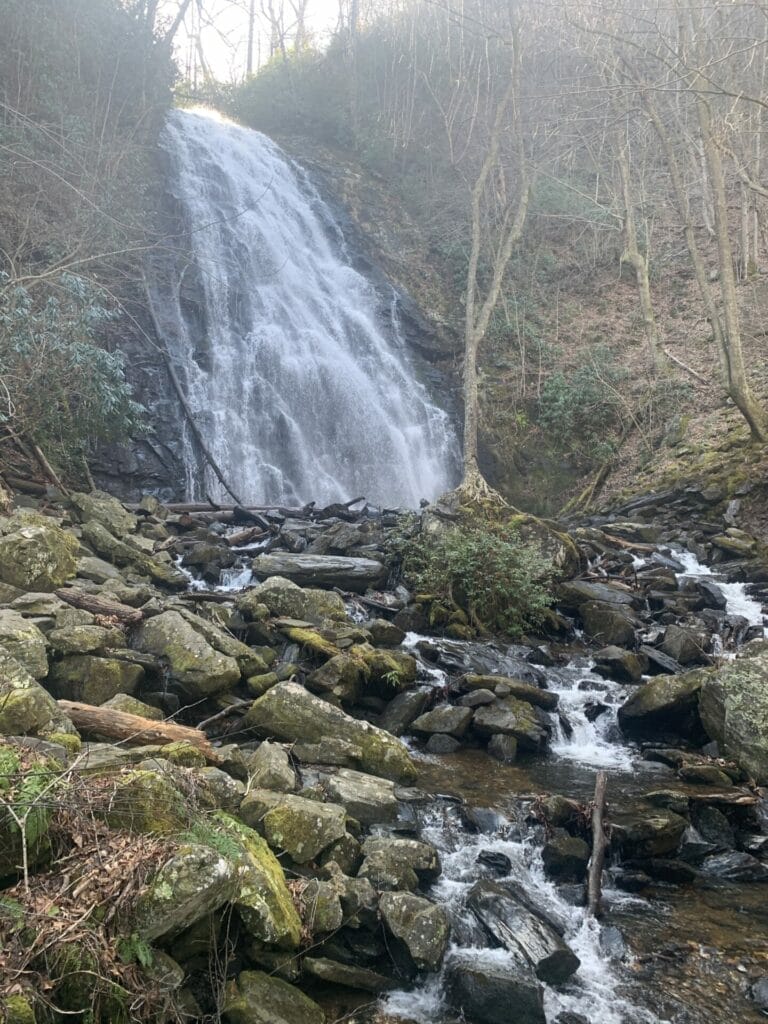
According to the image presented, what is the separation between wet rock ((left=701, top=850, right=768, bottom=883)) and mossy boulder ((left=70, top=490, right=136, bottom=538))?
26.4ft

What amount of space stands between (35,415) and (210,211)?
11.0 m

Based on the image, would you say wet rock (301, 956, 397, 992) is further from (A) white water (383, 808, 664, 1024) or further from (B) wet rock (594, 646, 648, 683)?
(B) wet rock (594, 646, 648, 683)

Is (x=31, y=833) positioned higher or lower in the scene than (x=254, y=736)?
higher

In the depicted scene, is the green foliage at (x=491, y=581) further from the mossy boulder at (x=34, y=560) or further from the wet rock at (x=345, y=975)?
the wet rock at (x=345, y=975)

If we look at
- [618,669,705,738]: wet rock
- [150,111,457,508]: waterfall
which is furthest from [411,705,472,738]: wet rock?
[150,111,457,508]: waterfall

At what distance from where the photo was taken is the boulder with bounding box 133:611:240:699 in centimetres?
600

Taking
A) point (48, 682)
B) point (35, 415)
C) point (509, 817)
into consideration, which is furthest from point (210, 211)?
point (509, 817)

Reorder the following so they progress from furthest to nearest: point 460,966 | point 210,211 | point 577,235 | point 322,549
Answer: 1. point 577,235
2. point 210,211
3. point 322,549
4. point 460,966

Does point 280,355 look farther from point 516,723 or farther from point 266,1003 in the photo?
point 266,1003

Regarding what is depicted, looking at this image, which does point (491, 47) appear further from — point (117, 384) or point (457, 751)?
point (457, 751)

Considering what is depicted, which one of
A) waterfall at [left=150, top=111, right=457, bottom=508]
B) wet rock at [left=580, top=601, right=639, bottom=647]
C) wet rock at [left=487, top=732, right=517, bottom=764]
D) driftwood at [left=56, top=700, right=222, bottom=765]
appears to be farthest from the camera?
waterfall at [left=150, top=111, right=457, bottom=508]

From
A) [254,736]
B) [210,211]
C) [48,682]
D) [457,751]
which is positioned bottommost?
[457,751]

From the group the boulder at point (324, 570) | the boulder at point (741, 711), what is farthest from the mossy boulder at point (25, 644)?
the boulder at point (741, 711)

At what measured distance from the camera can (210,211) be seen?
2017 cm
